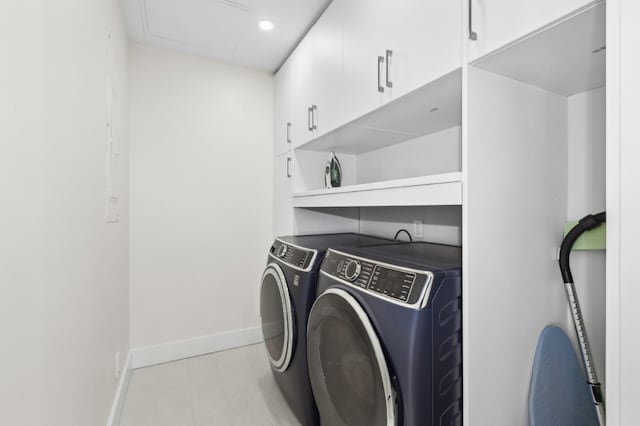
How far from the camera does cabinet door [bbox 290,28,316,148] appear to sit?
1.99 meters

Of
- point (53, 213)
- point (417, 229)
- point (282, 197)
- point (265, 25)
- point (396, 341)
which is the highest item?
point (265, 25)

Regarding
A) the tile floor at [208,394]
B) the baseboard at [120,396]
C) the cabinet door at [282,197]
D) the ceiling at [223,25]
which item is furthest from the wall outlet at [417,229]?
the baseboard at [120,396]

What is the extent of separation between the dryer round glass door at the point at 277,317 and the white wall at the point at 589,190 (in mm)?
1241

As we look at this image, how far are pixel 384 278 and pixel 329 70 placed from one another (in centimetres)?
129

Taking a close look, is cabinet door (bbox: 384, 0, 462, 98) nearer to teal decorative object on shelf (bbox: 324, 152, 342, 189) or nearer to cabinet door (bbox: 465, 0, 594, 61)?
cabinet door (bbox: 465, 0, 594, 61)

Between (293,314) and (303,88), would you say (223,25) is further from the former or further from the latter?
(293,314)

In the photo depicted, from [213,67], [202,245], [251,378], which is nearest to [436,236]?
[251,378]

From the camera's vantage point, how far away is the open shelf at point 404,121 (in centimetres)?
116

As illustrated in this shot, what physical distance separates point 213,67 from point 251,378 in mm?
2508

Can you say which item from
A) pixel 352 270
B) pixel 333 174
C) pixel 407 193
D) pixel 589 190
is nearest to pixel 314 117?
pixel 333 174

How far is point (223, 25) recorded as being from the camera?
2061mm

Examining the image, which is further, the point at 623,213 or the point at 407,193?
the point at 407,193

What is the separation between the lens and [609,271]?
65 centimetres

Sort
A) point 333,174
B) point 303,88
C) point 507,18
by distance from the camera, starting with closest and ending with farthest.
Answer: point 507,18 < point 303,88 < point 333,174
